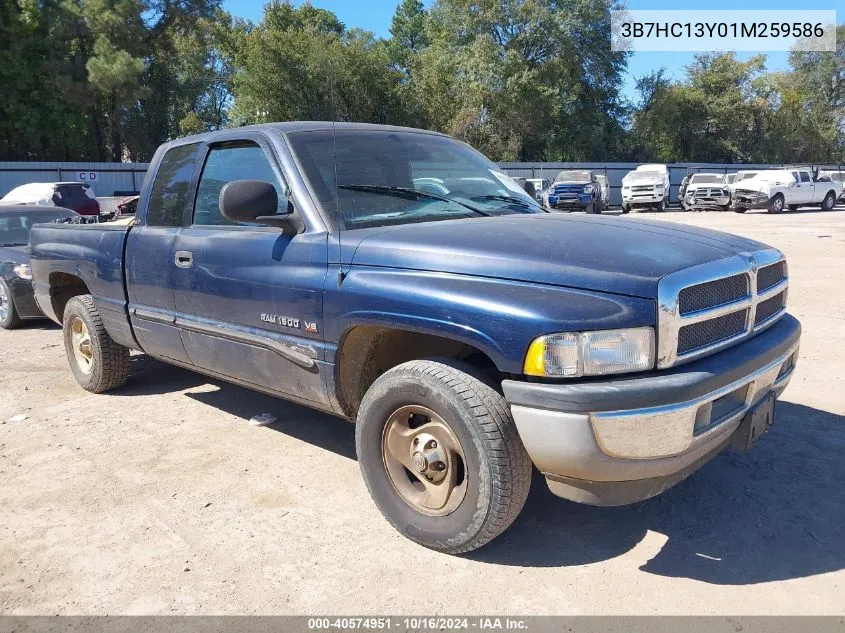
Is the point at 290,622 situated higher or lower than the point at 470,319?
lower

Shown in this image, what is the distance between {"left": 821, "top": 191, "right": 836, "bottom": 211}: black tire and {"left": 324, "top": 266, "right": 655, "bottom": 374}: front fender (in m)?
33.6

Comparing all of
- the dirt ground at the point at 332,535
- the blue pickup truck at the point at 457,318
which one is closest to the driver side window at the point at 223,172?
the blue pickup truck at the point at 457,318

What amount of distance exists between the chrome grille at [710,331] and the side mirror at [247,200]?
195 centimetres

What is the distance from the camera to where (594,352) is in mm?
2500

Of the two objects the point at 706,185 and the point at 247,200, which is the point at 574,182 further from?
the point at 247,200

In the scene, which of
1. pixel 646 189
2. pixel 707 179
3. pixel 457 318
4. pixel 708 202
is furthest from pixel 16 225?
pixel 707 179

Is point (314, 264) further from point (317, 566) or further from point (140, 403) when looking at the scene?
point (140, 403)

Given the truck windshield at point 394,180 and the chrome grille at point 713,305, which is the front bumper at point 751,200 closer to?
the truck windshield at point 394,180

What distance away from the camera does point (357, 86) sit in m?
37.4

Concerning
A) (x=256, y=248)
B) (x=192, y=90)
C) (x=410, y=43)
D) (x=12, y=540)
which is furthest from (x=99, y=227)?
(x=410, y=43)

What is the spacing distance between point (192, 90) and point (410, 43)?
3572 cm

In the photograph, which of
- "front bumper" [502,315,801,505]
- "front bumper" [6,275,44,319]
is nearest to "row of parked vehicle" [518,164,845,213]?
"front bumper" [6,275,44,319]

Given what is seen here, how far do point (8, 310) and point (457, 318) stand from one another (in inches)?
293

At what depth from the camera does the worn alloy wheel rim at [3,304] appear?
812 cm
